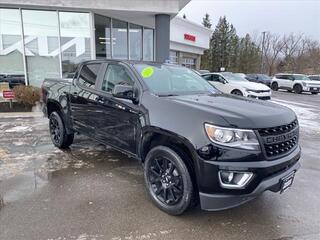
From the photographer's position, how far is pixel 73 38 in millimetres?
13188

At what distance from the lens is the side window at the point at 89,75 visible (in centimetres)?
498

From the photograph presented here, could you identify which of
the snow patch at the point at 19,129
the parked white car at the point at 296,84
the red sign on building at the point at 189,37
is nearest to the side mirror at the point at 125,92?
the snow patch at the point at 19,129

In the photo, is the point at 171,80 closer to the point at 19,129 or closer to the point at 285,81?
the point at 19,129

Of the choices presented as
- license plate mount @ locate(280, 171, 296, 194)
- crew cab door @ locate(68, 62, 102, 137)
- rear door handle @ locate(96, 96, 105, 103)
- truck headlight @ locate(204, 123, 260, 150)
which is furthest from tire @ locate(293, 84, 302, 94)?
truck headlight @ locate(204, 123, 260, 150)

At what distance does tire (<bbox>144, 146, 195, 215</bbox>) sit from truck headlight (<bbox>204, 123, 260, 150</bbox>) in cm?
53

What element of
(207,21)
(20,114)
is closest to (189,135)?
(20,114)

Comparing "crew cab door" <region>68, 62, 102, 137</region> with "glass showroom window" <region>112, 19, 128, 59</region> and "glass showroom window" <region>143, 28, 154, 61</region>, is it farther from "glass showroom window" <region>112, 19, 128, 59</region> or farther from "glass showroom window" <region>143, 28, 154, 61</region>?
"glass showroom window" <region>143, 28, 154, 61</region>

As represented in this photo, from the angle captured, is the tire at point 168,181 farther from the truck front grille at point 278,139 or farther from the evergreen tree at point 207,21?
the evergreen tree at point 207,21

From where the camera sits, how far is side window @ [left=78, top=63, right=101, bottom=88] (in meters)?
4.98

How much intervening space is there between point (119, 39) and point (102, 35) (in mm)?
1353

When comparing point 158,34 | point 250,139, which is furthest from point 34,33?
point 250,139

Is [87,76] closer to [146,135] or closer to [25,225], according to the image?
[146,135]

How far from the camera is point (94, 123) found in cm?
488

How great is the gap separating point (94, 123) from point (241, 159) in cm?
275
